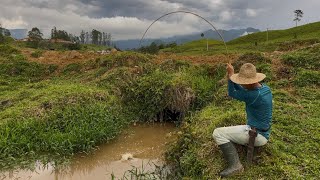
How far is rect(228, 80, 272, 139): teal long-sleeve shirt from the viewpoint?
234 inches

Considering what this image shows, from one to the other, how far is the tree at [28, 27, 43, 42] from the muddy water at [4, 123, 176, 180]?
47947mm

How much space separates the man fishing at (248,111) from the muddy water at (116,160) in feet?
7.98

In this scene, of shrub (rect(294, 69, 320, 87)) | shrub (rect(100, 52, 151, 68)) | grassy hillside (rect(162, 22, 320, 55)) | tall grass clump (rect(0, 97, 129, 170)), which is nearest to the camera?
tall grass clump (rect(0, 97, 129, 170))

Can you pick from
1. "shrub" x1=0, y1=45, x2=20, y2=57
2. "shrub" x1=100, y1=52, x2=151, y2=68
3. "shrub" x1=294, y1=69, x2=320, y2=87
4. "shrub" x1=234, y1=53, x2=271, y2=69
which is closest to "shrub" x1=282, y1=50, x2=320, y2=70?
"shrub" x1=234, y1=53, x2=271, y2=69

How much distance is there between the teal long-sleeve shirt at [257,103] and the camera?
595cm

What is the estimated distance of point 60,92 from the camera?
1225 centimetres

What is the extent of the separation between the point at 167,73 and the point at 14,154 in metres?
6.45

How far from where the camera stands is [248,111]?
246 inches

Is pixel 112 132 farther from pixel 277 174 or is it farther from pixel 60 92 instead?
pixel 277 174

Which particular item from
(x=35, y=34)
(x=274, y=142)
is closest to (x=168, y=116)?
(x=274, y=142)

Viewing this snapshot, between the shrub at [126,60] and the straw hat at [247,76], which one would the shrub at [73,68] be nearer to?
the shrub at [126,60]

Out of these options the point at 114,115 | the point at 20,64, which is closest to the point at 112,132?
the point at 114,115

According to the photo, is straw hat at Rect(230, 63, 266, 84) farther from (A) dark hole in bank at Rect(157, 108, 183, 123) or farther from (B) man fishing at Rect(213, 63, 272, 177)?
(A) dark hole in bank at Rect(157, 108, 183, 123)

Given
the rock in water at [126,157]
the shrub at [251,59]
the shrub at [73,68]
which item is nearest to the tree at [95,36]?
the shrub at [73,68]
